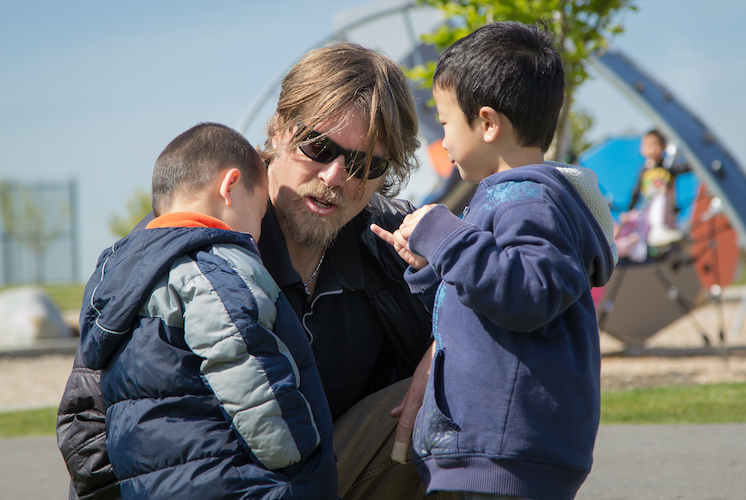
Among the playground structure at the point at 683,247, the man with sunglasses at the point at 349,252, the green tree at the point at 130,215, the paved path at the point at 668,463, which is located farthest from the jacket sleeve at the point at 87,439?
the green tree at the point at 130,215

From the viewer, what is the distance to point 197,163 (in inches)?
78.7

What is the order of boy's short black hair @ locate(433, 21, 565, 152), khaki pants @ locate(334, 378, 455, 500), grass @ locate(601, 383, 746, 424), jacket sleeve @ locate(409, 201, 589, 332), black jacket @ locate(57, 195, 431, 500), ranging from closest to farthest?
jacket sleeve @ locate(409, 201, 589, 332)
boy's short black hair @ locate(433, 21, 565, 152)
black jacket @ locate(57, 195, 431, 500)
khaki pants @ locate(334, 378, 455, 500)
grass @ locate(601, 383, 746, 424)

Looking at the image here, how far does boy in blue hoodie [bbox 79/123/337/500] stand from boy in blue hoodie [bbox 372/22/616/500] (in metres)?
0.35

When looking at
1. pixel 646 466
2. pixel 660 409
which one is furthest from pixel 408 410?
pixel 660 409

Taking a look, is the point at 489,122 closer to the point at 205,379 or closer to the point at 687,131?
the point at 205,379

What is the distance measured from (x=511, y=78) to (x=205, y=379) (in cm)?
107

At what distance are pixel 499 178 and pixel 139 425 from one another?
1.07 m

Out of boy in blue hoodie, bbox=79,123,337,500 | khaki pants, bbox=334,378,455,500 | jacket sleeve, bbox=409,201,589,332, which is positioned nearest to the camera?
jacket sleeve, bbox=409,201,589,332

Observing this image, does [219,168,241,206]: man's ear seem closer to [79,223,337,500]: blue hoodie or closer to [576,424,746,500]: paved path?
[79,223,337,500]: blue hoodie

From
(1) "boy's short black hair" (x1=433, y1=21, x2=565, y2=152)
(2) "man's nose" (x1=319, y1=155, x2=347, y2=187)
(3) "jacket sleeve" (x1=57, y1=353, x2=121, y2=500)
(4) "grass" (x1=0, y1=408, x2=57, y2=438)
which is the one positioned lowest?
(4) "grass" (x1=0, y1=408, x2=57, y2=438)

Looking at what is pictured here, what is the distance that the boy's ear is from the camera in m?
1.79

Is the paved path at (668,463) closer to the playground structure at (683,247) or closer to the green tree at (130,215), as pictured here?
the playground structure at (683,247)

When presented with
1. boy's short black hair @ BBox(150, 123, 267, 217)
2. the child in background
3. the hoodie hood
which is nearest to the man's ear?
boy's short black hair @ BBox(150, 123, 267, 217)

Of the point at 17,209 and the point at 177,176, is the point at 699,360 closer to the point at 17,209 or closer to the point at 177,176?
the point at 177,176
